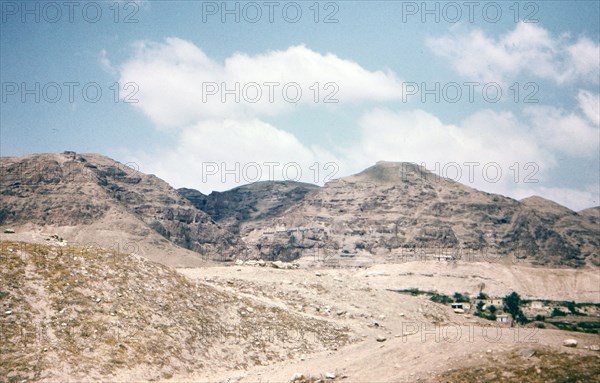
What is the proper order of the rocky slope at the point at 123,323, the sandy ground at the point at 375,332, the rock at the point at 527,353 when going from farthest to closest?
the rocky slope at the point at 123,323, the sandy ground at the point at 375,332, the rock at the point at 527,353

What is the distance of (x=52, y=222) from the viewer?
18375 centimetres

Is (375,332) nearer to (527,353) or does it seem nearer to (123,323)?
(527,353)

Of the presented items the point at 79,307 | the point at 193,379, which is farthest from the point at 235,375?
the point at 79,307

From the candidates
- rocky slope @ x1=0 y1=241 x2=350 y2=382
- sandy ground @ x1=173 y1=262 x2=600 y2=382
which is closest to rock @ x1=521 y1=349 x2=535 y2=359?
sandy ground @ x1=173 y1=262 x2=600 y2=382

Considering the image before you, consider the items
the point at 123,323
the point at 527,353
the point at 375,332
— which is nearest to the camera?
the point at 527,353

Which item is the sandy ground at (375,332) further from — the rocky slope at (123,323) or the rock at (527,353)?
the rocky slope at (123,323)

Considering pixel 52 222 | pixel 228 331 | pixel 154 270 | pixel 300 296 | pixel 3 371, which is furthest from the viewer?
pixel 52 222

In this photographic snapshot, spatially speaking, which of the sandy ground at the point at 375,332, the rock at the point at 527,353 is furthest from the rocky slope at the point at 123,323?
the rock at the point at 527,353

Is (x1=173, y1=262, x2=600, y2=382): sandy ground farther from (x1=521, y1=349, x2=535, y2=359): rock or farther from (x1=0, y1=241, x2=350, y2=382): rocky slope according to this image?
(x1=0, y1=241, x2=350, y2=382): rocky slope

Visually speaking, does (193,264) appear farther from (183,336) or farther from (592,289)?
(183,336)

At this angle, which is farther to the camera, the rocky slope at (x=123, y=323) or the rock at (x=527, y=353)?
the rocky slope at (x=123, y=323)

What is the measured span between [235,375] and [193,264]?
490ft

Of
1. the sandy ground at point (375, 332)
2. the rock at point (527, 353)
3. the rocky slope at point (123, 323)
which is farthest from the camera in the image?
the rocky slope at point (123, 323)

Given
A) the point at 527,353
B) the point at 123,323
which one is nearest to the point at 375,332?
the point at 527,353
